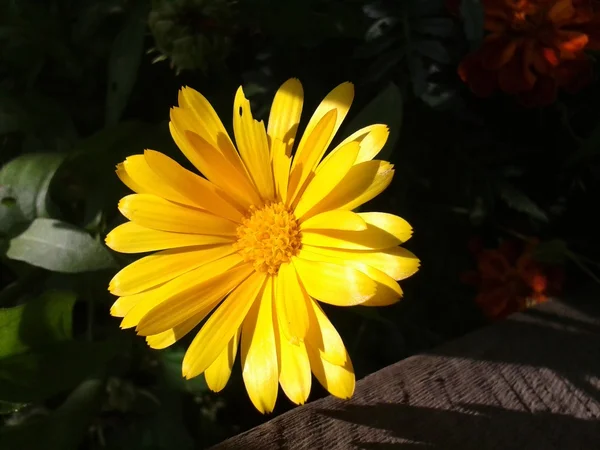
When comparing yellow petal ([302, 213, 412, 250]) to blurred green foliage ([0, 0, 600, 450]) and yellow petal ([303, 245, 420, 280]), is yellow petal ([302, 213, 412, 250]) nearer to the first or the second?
yellow petal ([303, 245, 420, 280])

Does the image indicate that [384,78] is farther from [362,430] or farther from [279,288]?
[362,430]

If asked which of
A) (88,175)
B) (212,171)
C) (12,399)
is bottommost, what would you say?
(12,399)

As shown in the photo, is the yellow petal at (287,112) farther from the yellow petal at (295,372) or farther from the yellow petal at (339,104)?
the yellow petal at (295,372)

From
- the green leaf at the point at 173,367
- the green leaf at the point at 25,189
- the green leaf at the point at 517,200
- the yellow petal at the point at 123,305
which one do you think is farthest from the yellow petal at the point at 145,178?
the green leaf at the point at 517,200

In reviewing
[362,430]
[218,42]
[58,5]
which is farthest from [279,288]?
[58,5]

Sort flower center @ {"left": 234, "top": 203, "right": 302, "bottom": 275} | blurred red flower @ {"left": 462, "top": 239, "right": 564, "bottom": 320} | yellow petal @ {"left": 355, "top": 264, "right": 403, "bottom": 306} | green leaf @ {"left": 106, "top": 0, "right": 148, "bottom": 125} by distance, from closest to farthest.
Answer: yellow petal @ {"left": 355, "top": 264, "right": 403, "bottom": 306}
flower center @ {"left": 234, "top": 203, "right": 302, "bottom": 275}
green leaf @ {"left": 106, "top": 0, "right": 148, "bottom": 125}
blurred red flower @ {"left": 462, "top": 239, "right": 564, "bottom": 320}

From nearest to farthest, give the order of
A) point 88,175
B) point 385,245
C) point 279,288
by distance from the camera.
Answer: point 385,245 < point 279,288 < point 88,175

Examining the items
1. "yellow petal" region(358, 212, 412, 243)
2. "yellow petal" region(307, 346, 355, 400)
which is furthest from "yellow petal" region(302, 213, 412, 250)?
"yellow petal" region(307, 346, 355, 400)
